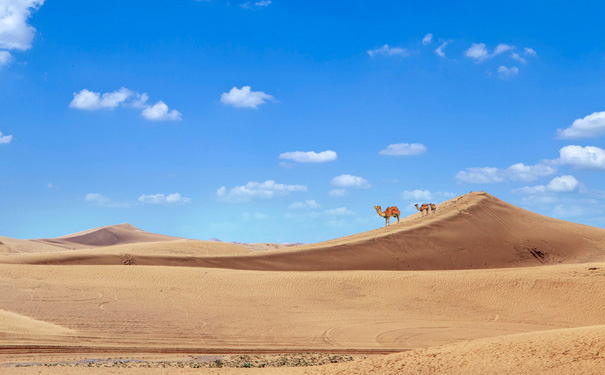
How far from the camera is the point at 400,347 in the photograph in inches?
770

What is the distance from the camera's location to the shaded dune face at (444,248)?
114 ft

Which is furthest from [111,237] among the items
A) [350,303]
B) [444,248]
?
[350,303]

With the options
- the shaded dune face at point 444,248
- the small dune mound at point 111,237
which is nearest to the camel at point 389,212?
the shaded dune face at point 444,248

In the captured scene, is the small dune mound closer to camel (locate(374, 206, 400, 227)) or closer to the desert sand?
the desert sand

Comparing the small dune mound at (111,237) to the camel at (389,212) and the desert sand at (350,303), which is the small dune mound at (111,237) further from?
the camel at (389,212)

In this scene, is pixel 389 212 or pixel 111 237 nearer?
pixel 389 212

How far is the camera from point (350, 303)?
26.8 metres

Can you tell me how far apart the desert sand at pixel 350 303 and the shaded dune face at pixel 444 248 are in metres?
0.10

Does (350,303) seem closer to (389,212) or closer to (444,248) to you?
(444,248)

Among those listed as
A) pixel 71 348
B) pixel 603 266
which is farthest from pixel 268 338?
pixel 603 266

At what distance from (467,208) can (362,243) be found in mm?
9086

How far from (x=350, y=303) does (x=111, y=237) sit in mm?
89196

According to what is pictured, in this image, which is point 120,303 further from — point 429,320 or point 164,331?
point 429,320

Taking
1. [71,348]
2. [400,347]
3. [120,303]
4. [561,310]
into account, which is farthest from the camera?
[561,310]
